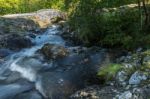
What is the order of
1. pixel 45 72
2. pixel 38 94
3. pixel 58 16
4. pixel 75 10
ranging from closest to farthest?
pixel 38 94, pixel 45 72, pixel 75 10, pixel 58 16

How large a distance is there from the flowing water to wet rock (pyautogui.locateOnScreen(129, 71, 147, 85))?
2029 mm

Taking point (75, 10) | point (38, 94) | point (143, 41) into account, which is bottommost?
point (38, 94)

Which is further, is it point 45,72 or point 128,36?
point 128,36

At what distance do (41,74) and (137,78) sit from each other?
457 centimetres

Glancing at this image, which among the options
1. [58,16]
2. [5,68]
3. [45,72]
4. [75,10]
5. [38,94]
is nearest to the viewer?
[38,94]

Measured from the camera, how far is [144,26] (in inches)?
639

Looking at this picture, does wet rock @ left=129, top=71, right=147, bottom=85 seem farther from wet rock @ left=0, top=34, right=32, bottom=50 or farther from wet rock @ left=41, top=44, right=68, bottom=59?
wet rock @ left=0, top=34, right=32, bottom=50

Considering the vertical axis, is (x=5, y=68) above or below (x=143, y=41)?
below

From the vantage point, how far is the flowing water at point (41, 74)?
11.9 m

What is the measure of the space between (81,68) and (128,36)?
301 cm

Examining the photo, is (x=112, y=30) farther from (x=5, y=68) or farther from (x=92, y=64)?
(x=5, y=68)

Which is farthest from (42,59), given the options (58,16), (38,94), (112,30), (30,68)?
(58,16)

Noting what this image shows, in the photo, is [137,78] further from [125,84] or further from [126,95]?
[126,95]

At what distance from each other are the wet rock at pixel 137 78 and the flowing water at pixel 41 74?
2029 millimetres
